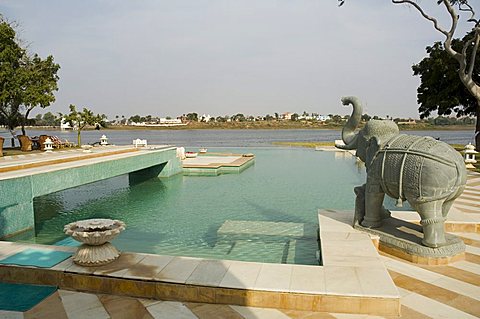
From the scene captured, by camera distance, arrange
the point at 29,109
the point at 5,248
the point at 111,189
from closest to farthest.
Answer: the point at 5,248 → the point at 111,189 → the point at 29,109

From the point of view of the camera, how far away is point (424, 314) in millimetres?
3680

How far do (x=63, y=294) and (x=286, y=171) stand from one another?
13776mm

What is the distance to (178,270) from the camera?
432 centimetres

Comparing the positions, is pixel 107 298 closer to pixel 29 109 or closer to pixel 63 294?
A: pixel 63 294

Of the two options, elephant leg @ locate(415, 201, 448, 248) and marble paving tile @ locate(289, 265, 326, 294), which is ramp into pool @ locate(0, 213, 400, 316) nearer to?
marble paving tile @ locate(289, 265, 326, 294)

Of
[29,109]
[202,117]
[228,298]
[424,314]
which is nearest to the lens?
[424,314]

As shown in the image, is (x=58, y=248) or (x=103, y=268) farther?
(x=58, y=248)

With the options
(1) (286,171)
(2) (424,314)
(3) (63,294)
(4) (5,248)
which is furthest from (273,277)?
(1) (286,171)

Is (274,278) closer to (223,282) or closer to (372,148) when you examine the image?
(223,282)

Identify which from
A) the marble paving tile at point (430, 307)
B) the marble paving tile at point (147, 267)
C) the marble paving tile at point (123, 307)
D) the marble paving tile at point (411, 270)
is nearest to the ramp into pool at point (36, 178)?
the marble paving tile at point (147, 267)

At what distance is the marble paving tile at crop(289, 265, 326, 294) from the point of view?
386 cm

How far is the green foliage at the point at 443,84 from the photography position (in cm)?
2134

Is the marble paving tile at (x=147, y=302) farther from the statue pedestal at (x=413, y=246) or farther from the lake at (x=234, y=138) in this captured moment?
the lake at (x=234, y=138)

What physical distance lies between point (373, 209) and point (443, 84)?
20.5 metres
